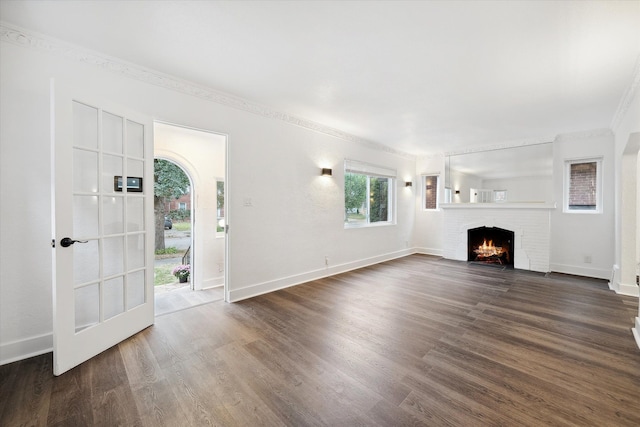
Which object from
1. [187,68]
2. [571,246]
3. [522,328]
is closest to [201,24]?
[187,68]

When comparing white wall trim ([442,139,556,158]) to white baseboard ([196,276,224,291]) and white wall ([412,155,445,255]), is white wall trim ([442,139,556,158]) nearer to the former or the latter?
white wall ([412,155,445,255])

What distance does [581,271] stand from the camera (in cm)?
473

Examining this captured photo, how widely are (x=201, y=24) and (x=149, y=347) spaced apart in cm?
270

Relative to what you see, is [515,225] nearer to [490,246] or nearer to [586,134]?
[490,246]

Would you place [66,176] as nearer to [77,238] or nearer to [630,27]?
[77,238]

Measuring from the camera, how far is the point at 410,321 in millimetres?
2793

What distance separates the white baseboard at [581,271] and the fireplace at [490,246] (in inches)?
28.1

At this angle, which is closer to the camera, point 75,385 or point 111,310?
point 75,385

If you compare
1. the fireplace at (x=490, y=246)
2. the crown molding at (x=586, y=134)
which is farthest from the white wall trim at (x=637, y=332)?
the crown molding at (x=586, y=134)

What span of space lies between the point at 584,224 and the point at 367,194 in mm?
3899

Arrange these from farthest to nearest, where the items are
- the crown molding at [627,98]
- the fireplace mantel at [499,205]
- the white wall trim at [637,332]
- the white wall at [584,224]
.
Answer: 1. the fireplace mantel at [499,205]
2. the white wall at [584,224]
3. the crown molding at [627,98]
4. the white wall trim at [637,332]

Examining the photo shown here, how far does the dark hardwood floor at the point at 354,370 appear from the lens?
155 centimetres

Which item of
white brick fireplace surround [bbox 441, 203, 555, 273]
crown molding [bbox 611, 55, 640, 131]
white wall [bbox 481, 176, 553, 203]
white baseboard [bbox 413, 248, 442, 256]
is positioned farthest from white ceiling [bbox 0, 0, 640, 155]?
white baseboard [bbox 413, 248, 442, 256]

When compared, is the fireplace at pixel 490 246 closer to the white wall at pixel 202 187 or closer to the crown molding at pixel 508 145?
the crown molding at pixel 508 145
